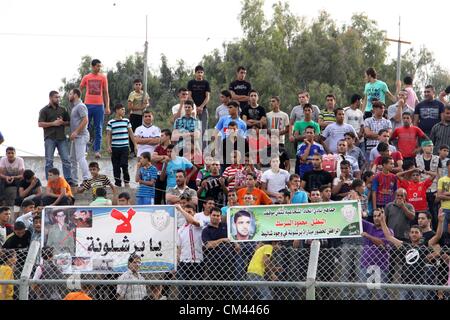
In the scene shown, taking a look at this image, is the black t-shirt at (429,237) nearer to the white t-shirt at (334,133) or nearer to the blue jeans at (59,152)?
the white t-shirt at (334,133)

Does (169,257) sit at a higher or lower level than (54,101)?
lower

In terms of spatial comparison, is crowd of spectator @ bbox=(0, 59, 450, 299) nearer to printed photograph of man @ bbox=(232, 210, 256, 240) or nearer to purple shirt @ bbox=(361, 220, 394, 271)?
purple shirt @ bbox=(361, 220, 394, 271)

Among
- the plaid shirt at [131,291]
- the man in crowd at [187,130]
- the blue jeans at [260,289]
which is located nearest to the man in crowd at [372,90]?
the man in crowd at [187,130]

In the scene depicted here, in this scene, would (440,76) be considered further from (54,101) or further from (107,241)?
(107,241)

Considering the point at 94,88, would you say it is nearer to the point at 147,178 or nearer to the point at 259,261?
the point at 147,178

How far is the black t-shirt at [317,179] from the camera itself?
64.0 ft

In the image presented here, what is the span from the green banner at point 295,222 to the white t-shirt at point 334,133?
18.9 ft

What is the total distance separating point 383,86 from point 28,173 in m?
7.15

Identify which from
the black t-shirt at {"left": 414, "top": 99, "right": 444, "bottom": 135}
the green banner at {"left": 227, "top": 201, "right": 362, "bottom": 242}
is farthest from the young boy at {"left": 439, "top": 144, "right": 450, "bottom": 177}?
the green banner at {"left": 227, "top": 201, "right": 362, "bottom": 242}

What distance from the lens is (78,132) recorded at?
22016mm

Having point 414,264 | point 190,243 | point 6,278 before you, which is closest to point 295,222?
point 190,243

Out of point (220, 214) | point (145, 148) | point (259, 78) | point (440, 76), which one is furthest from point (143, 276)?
point (440, 76)

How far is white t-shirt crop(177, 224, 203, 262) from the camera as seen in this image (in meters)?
15.8
